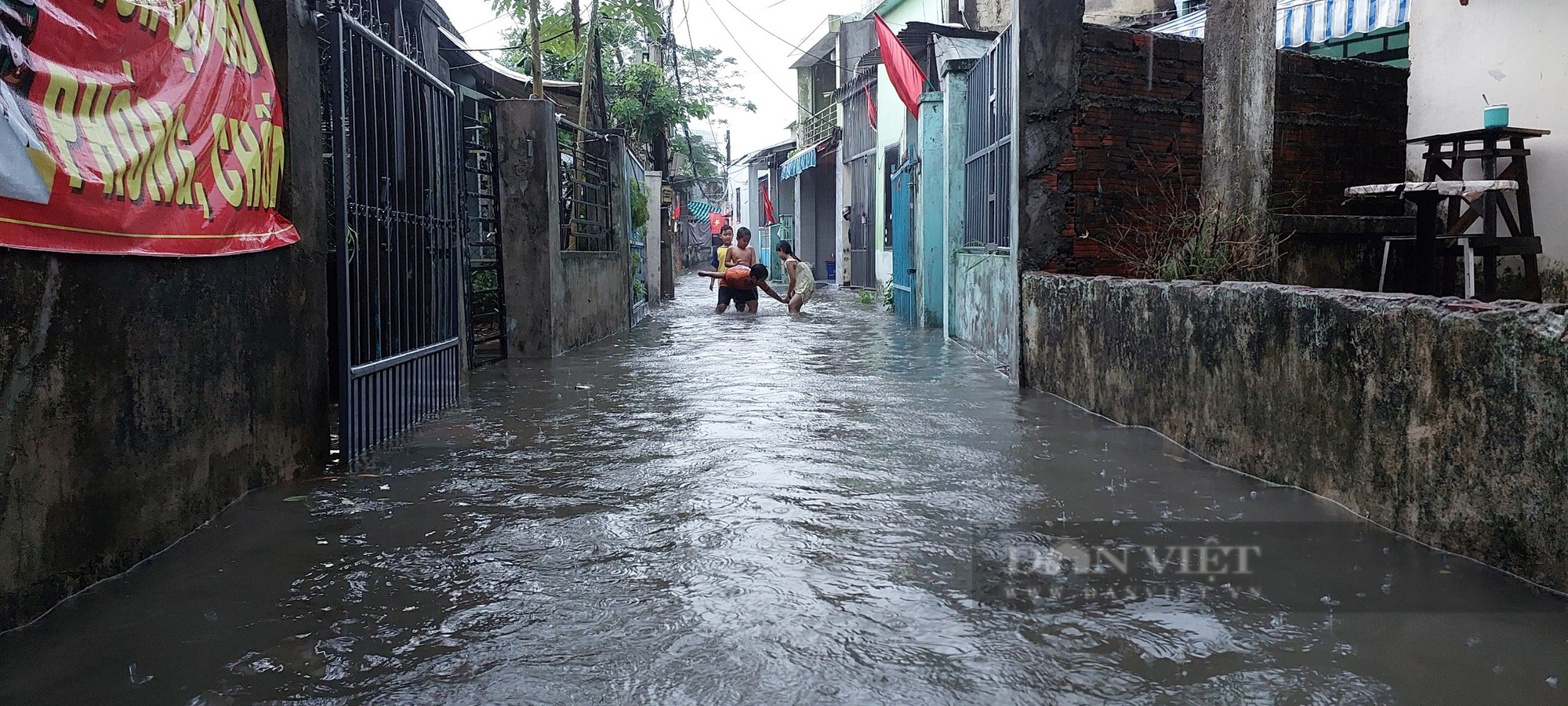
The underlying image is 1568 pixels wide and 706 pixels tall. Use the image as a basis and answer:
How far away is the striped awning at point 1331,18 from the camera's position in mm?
9141

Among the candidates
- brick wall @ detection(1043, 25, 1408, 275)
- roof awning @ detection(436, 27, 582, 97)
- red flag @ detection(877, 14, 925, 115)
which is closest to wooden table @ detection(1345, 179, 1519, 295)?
brick wall @ detection(1043, 25, 1408, 275)

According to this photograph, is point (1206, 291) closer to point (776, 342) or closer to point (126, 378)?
point (126, 378)

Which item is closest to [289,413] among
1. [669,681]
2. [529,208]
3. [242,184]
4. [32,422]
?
[242,184]

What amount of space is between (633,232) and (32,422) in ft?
41.7

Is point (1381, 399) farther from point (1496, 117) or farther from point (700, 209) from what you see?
point (700, 209)

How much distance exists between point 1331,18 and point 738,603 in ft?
31.6

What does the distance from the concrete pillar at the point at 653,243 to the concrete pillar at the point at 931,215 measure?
21.9ft

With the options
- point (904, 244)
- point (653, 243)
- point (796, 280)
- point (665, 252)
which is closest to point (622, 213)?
point (796, 280)

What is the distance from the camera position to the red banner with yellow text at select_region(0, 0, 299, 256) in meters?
2.61

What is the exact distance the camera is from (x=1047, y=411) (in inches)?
238

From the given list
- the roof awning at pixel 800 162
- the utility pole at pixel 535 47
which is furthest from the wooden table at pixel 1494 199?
the roof awning at pixel 800 162

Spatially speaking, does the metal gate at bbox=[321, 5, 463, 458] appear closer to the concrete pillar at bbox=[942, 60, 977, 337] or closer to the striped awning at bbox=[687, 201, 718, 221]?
the concrete pillar at bbox=[942, 60, 977, 337]

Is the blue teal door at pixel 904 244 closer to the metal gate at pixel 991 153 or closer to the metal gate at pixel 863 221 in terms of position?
the metal gate at pixel 991 153

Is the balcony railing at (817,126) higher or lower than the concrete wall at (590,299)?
higher
